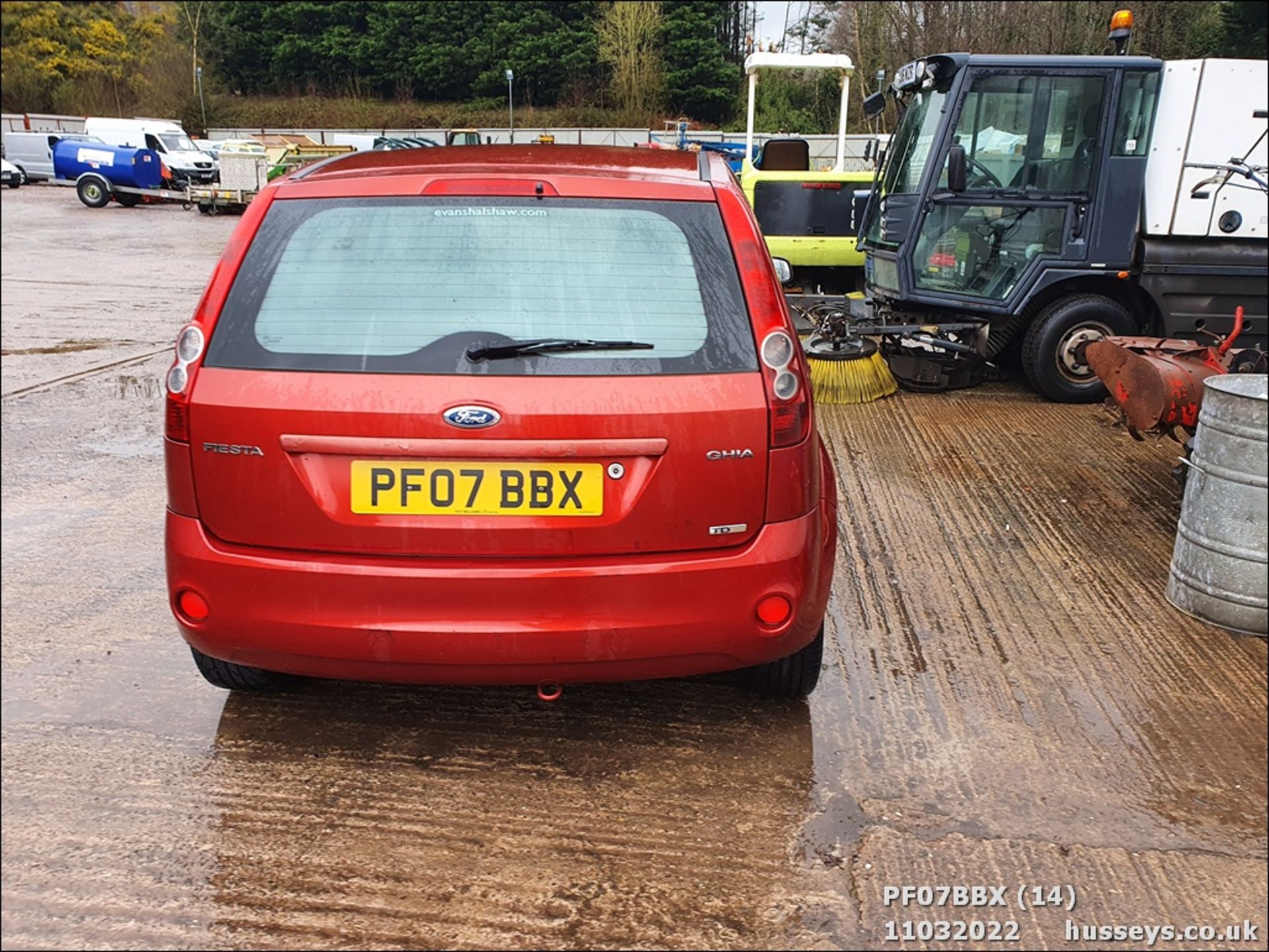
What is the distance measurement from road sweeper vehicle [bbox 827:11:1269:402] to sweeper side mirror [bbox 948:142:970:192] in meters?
0.01

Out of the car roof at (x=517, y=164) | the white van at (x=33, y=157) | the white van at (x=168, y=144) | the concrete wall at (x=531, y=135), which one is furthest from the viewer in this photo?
the concrete wall at (x=531, y=135)

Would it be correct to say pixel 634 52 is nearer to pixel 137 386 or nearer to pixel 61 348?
pixel 61 348

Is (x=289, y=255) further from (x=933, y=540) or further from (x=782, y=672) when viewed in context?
(x=933, y=540)

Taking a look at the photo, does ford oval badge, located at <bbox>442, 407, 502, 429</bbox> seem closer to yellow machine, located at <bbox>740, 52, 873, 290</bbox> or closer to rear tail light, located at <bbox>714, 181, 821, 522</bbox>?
rear tail light, located at <bbox>714, 181, 821, 522</bbox>

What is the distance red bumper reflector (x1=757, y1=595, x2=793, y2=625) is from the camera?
106 inches

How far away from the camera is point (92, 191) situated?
88.6 feet

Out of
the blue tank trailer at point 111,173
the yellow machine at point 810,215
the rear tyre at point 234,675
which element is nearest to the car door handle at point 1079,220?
the yellow machine at point 810,215

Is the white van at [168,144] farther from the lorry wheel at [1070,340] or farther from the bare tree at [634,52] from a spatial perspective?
the lorry wheel at [1070,340]

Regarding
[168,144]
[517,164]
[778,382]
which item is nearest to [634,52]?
[168,144]

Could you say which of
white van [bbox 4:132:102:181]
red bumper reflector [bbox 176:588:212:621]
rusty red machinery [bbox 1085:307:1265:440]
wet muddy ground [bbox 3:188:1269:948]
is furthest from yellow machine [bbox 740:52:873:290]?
white van [bbox 4:132:102:181]

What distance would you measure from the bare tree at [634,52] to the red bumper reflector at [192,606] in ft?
180

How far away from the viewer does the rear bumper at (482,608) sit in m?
2.56

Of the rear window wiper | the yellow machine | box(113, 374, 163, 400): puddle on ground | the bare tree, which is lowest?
box(113, 374, 163, 400): puddle on ground

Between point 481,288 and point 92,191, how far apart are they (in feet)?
94.5
